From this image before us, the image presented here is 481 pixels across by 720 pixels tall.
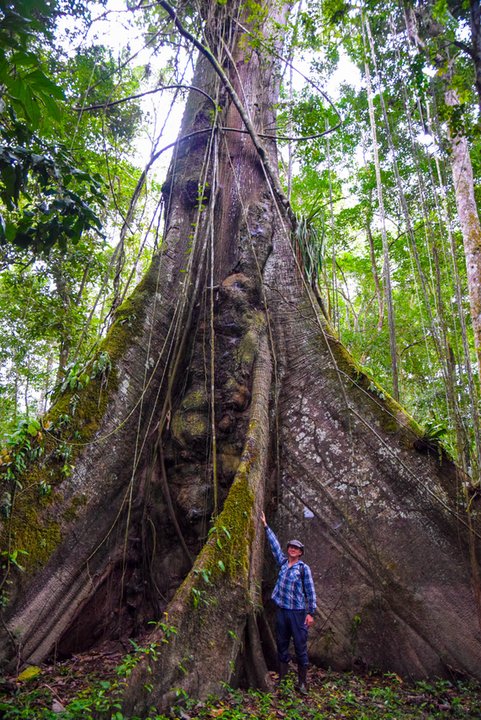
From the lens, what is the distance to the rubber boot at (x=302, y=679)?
2838 mm

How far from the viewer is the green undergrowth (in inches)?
76.9

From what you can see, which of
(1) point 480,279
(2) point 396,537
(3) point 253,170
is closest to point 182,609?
(2) point 396,537

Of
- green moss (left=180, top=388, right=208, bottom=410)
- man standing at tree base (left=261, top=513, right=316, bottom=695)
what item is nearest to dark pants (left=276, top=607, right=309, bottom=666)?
man standing at tree base (left=261, top=513, right=316, bottom=695)

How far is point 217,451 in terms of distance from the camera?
3.43 metres

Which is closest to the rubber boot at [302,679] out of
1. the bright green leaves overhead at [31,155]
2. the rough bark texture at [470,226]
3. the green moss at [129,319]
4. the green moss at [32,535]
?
the green moss at [32,535]

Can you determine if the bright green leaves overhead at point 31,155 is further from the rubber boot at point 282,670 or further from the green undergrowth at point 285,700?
the rubber boot at point 282,670

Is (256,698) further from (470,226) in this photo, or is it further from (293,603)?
(470,226)

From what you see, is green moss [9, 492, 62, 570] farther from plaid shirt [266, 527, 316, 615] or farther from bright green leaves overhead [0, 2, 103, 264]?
bright green leaves overhead [0, 2, 103, 264]

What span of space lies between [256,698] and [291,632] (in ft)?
2.17

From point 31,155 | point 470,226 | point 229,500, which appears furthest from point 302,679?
point 470,226

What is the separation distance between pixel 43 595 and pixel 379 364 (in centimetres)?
796

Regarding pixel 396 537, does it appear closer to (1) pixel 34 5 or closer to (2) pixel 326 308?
(2) pixel 326 308

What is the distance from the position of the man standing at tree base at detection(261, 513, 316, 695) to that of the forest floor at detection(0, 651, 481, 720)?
19cm

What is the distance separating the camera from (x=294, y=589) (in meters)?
3.11
